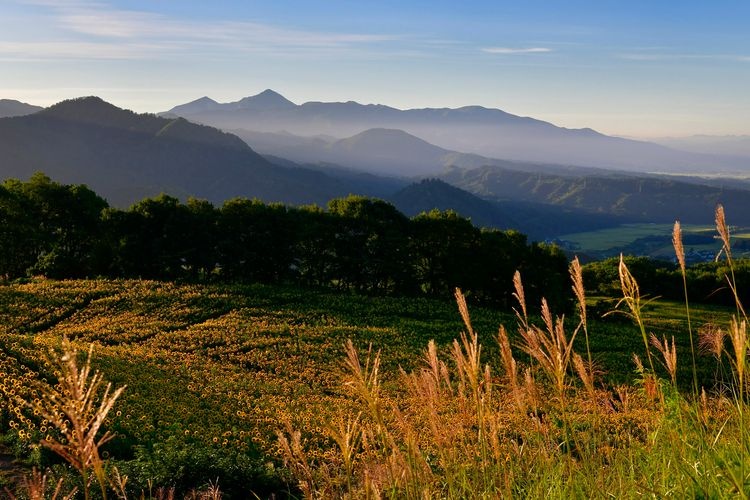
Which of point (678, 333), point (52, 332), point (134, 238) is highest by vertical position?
point (134, 238)

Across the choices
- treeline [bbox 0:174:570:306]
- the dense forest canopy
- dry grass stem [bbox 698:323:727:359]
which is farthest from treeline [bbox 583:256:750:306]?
dry grass stem [bbox 698:323:727:359]

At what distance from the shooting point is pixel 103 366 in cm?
2619

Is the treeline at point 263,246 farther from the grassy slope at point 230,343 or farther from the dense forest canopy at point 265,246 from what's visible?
the grassy slope at point 230,343

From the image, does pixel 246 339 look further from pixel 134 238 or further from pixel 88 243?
pixel 88 243

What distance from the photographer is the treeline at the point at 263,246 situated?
204ft

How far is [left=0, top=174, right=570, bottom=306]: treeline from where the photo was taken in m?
62.2

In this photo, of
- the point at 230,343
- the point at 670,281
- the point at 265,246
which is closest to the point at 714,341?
the point at 230,343

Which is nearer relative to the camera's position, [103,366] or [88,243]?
[103,366]

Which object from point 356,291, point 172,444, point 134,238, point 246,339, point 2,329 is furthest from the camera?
point 356,291

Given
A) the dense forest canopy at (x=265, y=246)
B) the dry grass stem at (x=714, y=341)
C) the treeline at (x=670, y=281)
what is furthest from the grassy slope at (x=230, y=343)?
the treeline at (x=670, y=281)

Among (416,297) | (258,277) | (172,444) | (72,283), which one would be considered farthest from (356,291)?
(172,444)

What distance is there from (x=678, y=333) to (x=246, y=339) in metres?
42.3

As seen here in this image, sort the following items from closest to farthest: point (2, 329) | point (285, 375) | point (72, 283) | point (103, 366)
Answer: point (103, 366), point (285, 375), point (2, 329), point (72, 283)

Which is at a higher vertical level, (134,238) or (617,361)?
(134,238)
